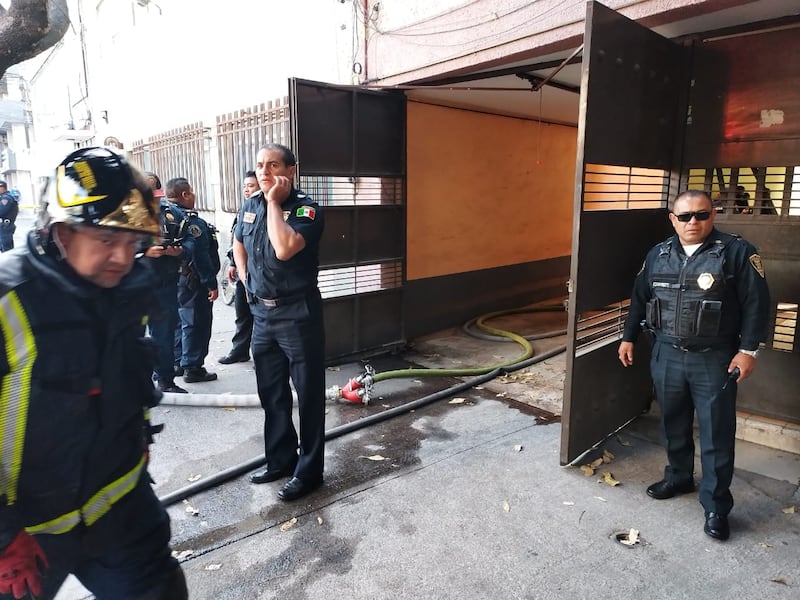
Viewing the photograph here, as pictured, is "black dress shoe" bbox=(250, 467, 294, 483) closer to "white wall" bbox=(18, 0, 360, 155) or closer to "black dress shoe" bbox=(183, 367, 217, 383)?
"black dress shoe" bbox=(183, 367, 217, 383)

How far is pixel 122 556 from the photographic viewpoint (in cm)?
152

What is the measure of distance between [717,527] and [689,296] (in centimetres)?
119

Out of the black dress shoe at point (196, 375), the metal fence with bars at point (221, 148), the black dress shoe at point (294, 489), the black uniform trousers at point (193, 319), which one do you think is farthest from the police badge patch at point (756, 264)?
the metal fence with bars at point (221, 148)

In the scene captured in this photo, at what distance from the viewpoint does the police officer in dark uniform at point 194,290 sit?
198 inches

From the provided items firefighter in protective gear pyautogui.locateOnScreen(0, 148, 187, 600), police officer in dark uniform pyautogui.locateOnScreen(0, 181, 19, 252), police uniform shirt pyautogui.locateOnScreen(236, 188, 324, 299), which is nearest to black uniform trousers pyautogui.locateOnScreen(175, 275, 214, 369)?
police uniform shirt pyautogui.locateOnScreen(236, 188, 324, 299)

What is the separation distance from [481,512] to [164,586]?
1932mm

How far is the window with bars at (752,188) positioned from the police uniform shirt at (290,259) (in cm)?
281

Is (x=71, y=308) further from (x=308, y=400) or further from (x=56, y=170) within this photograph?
(x=308, y=400)

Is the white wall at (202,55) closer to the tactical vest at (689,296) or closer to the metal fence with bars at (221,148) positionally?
the metal fence with bars at (221,148)

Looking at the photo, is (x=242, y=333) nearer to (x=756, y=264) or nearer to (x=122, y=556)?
(x=122, y=556)

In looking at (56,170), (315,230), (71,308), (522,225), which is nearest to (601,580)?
(315,230)

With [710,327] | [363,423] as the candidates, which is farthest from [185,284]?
[710,327]

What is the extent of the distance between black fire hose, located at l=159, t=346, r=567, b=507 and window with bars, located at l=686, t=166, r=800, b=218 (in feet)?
7.87

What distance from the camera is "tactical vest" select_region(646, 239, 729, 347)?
9.16ft
